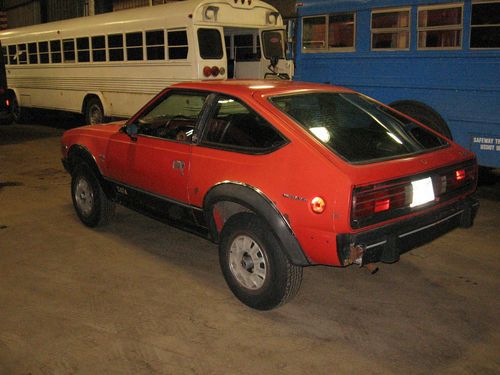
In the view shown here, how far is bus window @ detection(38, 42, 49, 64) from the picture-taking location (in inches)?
592

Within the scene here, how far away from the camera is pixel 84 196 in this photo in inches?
239

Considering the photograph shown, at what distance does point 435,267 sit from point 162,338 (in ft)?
8.35

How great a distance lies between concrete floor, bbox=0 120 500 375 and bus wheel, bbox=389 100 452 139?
68.0 inches

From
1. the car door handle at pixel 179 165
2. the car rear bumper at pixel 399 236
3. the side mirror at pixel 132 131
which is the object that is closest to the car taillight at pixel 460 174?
the car rear bumper at pixel 399 236

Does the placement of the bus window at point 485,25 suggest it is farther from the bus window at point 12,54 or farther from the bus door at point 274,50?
the bus window at point 12,54

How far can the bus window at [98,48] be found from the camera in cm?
1298

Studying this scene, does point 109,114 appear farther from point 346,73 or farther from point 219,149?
point 219,149

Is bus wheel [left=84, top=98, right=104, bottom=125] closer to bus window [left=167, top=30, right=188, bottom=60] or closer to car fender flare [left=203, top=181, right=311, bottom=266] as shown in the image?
bus window [left=167, top=30, right=188, bottom=60]

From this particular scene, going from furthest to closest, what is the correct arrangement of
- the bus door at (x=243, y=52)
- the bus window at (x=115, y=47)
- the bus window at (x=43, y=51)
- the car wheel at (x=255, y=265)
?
the bus window at (x=43, y=51) → the bus window at (x=115, y=47) → the bus door at (x=243, y=52) → the car wheel at (x=255, y=265)

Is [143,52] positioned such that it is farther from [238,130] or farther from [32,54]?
[238,130]

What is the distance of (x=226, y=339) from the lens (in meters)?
3.65

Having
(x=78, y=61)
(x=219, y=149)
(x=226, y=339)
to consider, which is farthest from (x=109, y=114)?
(x=226, y=339)

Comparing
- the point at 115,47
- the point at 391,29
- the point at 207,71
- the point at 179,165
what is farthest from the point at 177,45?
the point at 179,165

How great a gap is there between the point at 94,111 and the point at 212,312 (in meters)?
10.7
